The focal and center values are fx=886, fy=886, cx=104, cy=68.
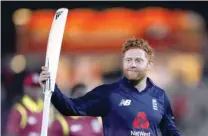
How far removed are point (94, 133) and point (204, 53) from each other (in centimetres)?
353

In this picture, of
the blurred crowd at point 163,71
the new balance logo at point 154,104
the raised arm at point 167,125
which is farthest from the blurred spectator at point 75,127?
the new balance logo at point 154,104

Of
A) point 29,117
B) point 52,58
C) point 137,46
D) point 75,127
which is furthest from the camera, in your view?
point 29,117

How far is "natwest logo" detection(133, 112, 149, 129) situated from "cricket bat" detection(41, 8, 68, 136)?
589 millimetres

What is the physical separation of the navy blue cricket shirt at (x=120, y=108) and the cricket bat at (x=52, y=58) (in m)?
0.09

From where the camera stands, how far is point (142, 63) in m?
5.84

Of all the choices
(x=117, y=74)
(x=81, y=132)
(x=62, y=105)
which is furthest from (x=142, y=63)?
(x=117, y=74)

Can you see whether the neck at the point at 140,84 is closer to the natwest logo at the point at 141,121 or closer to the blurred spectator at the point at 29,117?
Result: the natwest logo at the point at 141,121

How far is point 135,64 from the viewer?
580cm

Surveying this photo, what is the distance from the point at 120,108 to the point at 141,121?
0.16 metres

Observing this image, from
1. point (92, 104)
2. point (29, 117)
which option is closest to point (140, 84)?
point (92, 104)

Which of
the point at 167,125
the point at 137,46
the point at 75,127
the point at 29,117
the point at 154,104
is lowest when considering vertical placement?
the point at 75,127

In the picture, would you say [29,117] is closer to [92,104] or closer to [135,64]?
[92,104]

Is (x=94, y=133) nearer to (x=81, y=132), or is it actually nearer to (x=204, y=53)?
(x=81, y=132)

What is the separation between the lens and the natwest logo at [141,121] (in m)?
5.76
